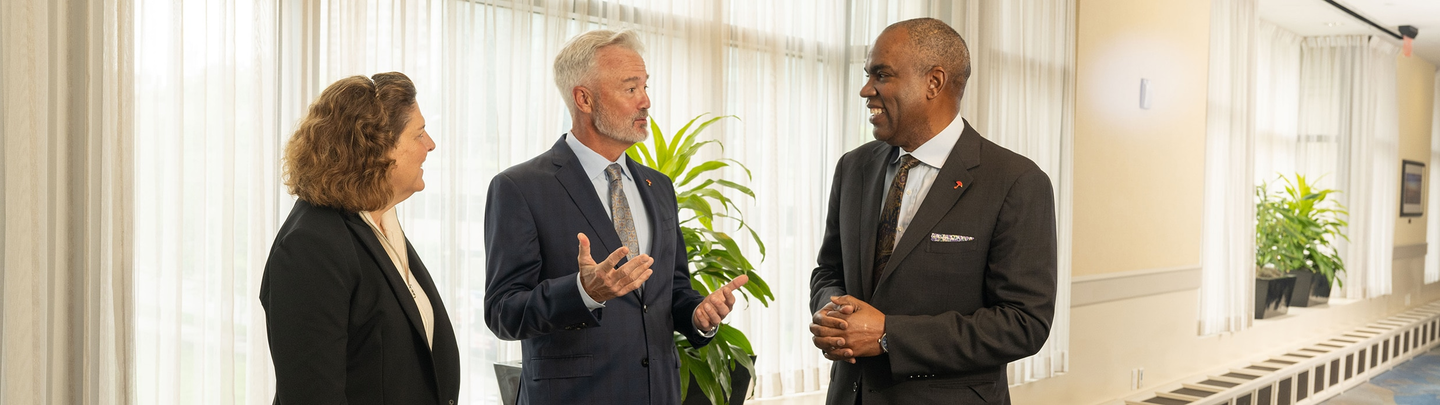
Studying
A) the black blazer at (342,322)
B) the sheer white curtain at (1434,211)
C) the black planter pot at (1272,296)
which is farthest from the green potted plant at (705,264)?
the sheer white curtain at (1434,211)

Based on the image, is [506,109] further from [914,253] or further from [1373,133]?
[1373,133]

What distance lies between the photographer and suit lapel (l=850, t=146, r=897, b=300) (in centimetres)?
198

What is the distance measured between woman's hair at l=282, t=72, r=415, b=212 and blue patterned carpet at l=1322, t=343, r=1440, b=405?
774 cm

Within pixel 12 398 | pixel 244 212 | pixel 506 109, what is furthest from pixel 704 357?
pixel 12 398

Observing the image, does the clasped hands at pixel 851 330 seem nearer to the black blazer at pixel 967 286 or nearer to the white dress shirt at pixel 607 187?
the black blazer at pixel 967 286

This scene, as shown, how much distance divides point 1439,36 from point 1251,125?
4.73 metres

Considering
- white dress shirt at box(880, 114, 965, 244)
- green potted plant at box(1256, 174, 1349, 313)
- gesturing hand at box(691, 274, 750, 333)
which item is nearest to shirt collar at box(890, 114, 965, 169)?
white dress shirt at box(880, 114, 965, 244)

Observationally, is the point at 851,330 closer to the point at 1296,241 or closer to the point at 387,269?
the point at 387,269

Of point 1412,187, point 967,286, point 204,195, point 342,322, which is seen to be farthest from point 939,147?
point 1412,187

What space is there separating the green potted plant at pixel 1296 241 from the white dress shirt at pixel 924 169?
7.83 m

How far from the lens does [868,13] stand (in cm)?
425

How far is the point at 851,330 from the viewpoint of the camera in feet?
5.90

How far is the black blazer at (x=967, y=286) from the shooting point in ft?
5.93

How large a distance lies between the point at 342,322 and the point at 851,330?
0.91 metres
